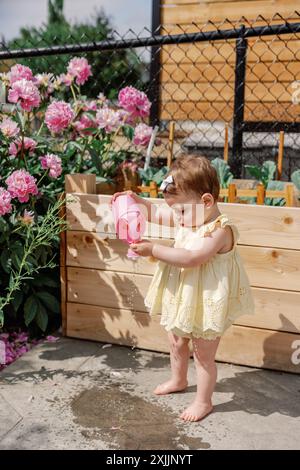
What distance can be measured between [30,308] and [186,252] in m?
1.10

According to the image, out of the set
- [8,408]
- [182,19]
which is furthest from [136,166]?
[182,19]

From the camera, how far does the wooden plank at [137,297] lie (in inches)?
96.8

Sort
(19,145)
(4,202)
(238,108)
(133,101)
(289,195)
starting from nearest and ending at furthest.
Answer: (4,202) → (289,195) → (19,145) → (133,101) → (238,108)

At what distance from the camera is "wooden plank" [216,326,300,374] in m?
2.49

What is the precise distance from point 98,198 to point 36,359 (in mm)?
819

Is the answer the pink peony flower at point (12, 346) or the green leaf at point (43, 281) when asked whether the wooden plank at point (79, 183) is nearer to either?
the green leaf at point (43, 281)

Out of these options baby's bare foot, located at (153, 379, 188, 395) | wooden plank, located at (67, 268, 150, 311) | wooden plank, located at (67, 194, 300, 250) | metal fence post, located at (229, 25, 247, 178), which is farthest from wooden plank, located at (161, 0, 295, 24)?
baby's bare foot, located at (153, 379, 188, 395)

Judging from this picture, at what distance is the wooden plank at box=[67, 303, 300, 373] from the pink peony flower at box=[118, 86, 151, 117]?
43.2 inches

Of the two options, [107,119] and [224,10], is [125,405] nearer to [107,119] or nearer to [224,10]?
[107,119]

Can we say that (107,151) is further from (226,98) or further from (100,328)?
(226,98)

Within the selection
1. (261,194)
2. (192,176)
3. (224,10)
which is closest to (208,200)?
(192,176)

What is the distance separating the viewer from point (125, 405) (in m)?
2.21

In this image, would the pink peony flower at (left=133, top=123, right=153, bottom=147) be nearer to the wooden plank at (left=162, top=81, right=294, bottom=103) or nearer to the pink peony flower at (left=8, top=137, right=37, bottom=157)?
the pink peony flower at (left=8, top=137, right=37, bottom=157)

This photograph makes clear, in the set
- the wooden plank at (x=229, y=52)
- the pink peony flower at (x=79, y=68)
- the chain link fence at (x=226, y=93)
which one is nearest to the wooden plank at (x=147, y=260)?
the pink peony flower at (x=79, y=68)
